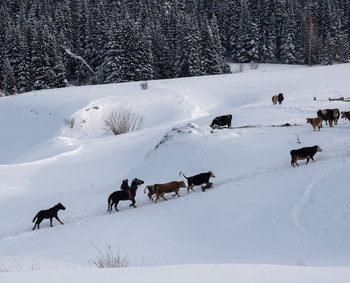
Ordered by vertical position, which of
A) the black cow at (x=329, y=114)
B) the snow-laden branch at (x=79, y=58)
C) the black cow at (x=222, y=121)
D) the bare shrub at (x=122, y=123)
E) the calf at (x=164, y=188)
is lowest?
the bare shrub at (x=122, y=123)

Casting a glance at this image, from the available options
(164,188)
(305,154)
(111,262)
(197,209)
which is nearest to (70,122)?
(164,188)

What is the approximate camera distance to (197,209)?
9.23 m

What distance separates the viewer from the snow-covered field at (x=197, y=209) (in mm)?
4332

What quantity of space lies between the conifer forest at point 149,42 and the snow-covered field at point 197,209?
112 ft

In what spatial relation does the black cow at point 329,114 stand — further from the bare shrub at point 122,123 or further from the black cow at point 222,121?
the bare shrub at point 122,123

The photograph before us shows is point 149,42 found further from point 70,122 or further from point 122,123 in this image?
point 122,123

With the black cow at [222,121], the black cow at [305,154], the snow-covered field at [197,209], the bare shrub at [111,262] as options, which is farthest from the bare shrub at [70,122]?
the bare shrub at [111,262]

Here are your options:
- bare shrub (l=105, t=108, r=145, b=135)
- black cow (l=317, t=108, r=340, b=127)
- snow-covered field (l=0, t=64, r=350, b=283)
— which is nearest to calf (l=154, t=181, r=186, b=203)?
snow-covered field (l=0, t=64, r=350, b=283)

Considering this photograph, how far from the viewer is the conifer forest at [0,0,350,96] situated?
2163 inches

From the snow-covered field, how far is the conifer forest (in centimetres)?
3403

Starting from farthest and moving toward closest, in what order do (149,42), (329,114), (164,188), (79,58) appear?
1. (79,58)
2. (149,42)
3. (329,114)
4. (164,188)

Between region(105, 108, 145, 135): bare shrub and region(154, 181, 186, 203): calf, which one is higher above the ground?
region(154, 181, 186, 203): calf

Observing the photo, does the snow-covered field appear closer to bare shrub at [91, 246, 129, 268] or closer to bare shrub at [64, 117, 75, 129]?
bare shrub at [91, 246, 129, 268]

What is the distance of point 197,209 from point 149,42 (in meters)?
55.5
